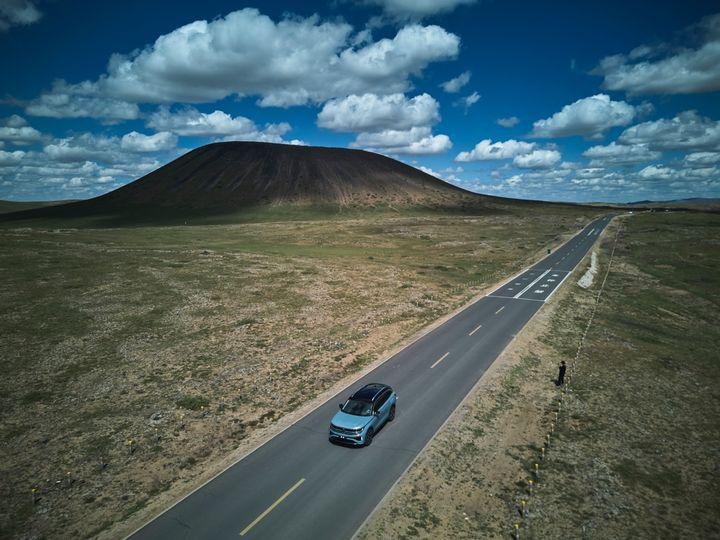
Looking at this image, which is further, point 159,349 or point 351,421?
point 159,349

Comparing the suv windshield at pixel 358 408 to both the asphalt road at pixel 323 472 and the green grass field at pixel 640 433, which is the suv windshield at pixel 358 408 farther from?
the green grass field at pixel 640 433

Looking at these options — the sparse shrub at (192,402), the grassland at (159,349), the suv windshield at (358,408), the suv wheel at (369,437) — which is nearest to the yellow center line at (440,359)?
the grassland at (159,349)

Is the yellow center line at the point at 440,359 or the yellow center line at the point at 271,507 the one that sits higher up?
the yellow center line at the point at 440,359

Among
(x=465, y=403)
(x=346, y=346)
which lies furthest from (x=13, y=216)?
(x=465, y=403)

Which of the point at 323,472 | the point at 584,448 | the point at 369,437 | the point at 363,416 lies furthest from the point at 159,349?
the point at 584,448

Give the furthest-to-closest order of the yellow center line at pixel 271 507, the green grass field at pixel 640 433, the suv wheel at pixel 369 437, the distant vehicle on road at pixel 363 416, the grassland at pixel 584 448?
1. the suv wheel at pixel 369 437
2. the distant vehicle on road at pixel 363 416
3. the green grass field at pixel 640 433
4. the grassland at pixel 584 448
5. the yellow center line at pixel 271 507

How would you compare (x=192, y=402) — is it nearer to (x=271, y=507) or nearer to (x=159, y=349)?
(x=159, y=349)

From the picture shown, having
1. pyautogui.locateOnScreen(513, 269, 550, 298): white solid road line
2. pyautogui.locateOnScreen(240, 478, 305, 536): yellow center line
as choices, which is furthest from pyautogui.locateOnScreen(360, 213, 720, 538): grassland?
pyautogui.locateOnScreen(513, 269, 550, 298): white solid road line
